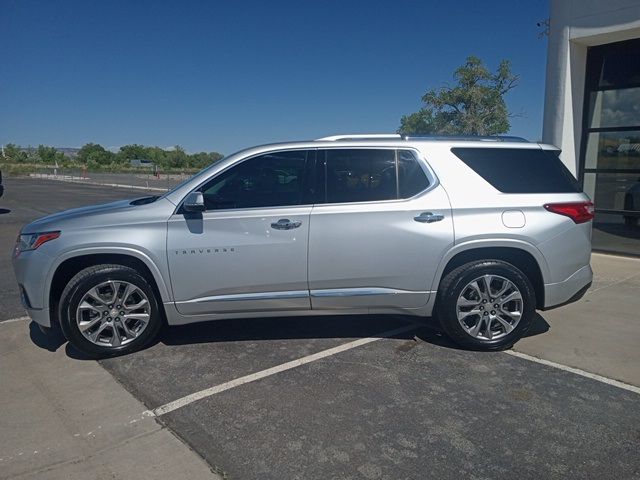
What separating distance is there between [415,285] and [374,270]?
1.28 ft

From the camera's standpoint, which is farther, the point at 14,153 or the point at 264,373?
the point at 14,153

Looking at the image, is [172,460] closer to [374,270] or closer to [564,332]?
[374,270]

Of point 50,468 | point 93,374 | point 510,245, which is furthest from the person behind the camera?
point 510,245

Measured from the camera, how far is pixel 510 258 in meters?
3.98

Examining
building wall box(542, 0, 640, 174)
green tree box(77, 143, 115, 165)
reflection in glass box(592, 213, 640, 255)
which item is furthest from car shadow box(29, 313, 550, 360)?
green tree box(77, 143, 115, 165)

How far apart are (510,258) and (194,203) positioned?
9.10ft

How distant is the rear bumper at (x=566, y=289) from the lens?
12.9 feet

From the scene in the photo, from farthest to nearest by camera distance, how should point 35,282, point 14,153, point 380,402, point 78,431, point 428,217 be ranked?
point 14,153
point 428,217
point 35,282
point 380,402
point 78,431

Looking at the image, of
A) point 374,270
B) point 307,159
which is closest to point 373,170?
point 307,159

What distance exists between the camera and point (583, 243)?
13.1ft

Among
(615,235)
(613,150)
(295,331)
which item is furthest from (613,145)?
(295,331)

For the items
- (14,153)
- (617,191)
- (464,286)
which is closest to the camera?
(464,286)

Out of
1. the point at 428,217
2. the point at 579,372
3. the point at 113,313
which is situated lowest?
the point at 579,372

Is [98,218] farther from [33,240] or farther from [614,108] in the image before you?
[614,108]
